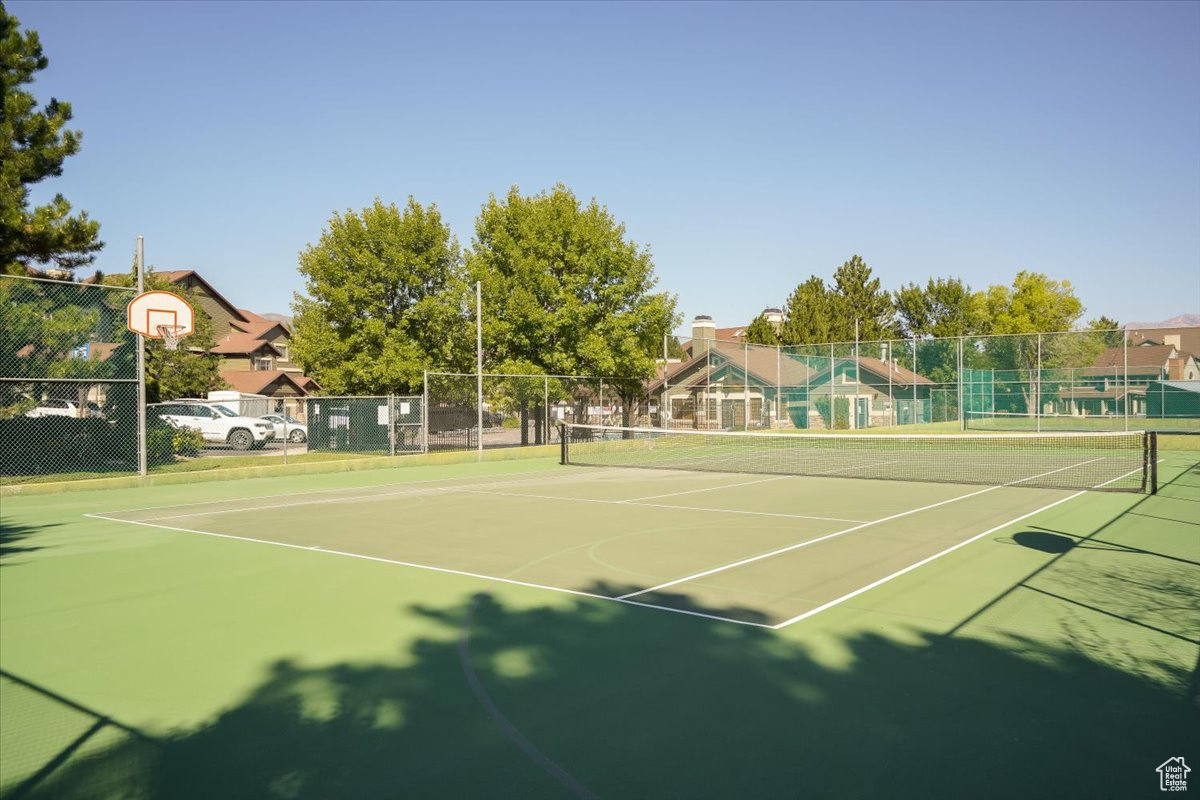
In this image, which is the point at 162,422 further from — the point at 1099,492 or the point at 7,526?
the point at 1099,492

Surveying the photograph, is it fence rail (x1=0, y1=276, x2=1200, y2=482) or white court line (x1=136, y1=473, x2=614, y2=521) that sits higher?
fence rail (x1=0, y1=276, x2=1200, y2=482)

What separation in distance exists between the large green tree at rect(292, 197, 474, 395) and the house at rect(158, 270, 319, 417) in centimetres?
2023

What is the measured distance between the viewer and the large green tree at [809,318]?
2399 inches

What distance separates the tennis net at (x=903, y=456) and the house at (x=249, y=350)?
25586mm

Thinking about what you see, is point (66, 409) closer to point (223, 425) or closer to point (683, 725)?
point (223, 425)

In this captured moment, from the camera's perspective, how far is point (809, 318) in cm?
6150

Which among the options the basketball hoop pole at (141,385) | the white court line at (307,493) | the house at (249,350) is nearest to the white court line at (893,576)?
the white court line at (307,493)

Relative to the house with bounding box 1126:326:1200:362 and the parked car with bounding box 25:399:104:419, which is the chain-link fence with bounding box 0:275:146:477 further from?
the house with bounding box 1126:326:1200:362

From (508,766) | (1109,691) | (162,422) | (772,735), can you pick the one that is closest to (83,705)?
(508,766)

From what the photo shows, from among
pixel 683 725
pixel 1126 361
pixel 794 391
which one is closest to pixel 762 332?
pixel 794 391

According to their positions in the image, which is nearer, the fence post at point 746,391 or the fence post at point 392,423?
the fence post at point 392,423

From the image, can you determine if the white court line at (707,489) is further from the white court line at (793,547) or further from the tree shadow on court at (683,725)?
the tree shadow on court at (683,725)

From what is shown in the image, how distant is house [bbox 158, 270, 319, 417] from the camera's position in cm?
5172

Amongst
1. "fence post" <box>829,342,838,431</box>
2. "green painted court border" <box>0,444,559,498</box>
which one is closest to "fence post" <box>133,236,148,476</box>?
"green painted court border" <box>0,444,559,498</box>
